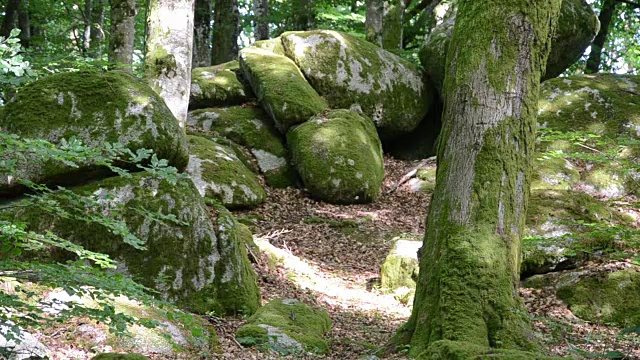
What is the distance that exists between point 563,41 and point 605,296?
27.5 ft

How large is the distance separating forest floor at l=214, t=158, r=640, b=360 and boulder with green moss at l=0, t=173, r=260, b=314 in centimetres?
41

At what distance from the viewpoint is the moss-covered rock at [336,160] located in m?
10.2

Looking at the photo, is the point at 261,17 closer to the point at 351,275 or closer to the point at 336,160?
the point at 336,160

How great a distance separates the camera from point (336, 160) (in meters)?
10.3

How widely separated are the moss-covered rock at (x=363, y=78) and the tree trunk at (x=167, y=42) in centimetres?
474

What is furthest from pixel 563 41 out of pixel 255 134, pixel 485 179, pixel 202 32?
pixel 485 179

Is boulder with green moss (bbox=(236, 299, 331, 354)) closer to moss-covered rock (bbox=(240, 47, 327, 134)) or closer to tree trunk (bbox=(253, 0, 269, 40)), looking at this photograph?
moss-covered rock (bbox=(240, 47, 327, 134))

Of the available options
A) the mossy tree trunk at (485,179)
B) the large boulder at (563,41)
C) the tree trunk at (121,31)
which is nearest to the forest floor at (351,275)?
the mossy tree trunk at (485,179)

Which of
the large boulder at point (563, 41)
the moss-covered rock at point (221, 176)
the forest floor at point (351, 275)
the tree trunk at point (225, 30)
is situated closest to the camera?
the forest floor at point (351, 275)

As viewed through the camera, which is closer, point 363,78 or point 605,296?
point 605,296

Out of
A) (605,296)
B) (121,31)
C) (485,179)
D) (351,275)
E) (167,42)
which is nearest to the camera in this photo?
(485,179)

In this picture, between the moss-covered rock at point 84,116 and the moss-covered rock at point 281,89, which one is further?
the moss-covered rock at point 281,89

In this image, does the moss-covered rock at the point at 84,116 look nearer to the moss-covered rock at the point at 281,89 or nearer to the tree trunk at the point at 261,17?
the moss-covered rock at the point at 281,89

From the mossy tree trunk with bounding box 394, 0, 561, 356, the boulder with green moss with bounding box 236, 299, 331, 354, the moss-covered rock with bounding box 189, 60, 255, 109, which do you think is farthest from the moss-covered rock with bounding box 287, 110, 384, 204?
the mossy tree trunk with bounding box 394, 0, 561, 356
